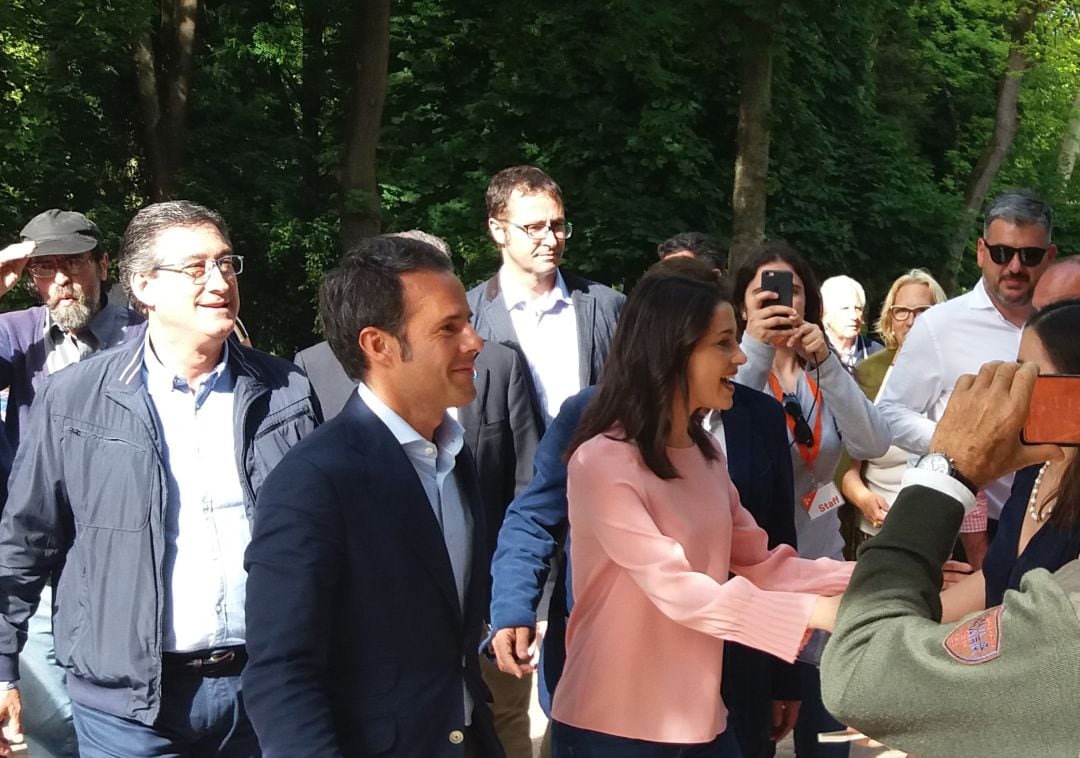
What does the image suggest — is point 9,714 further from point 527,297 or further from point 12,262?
point 527,297

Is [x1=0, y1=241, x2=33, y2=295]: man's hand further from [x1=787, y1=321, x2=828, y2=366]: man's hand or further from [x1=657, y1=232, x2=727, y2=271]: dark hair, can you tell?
[x1=787, y1=321, x2=828, y2=366]: man's hand

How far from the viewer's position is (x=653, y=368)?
3447 millimetres

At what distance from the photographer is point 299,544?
2.69 metres

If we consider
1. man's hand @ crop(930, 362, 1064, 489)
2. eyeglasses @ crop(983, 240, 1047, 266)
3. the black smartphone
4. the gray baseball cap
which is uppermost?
the gray baseball cap

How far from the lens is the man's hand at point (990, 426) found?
75.3 inches

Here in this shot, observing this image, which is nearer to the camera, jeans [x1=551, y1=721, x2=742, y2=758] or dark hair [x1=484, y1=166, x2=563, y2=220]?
jeans [x1=551, y1=721, x2=742, y2=758]

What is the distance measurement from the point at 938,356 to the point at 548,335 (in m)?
1.62

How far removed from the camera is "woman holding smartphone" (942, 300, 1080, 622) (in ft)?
7.85

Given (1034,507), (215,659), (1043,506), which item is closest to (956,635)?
(1043,506)

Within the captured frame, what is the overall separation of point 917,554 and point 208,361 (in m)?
2.36

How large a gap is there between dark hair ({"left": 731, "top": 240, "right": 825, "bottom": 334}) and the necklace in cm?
214

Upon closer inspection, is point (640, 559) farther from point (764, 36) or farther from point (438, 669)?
point (764, 36)

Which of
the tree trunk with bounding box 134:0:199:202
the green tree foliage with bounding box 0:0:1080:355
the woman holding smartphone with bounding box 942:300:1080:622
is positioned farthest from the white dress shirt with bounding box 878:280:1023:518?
the tree trunk with bounding box 134:0:199:202

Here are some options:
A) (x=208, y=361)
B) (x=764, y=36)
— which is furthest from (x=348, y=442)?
(x=764, y=36)
